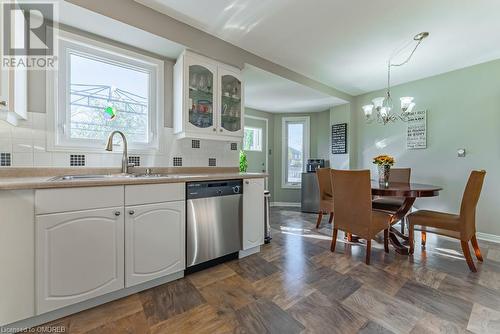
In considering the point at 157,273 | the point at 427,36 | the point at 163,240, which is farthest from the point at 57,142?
the point at 427,36

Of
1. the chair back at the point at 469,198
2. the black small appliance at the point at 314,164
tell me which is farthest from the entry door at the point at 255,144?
the chair back at the point at 469,198

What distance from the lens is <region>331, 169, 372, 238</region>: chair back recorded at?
2062mm

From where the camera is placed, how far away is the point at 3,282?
113 centimetres

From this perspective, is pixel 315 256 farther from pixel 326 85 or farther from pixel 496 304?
pixel 326 85

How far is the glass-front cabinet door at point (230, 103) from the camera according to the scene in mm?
2381

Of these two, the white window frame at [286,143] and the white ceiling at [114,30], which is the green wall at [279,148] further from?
the white ceiling at [114,30]

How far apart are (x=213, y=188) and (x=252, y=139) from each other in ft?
9.84

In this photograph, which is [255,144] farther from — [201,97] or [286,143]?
[201,97]

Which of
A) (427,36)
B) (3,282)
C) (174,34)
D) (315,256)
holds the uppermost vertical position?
(427,36)

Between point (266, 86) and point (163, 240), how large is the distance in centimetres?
267

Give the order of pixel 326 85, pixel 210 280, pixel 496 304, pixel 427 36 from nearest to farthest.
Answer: pixel 496 304 → pixel 210 280 → pixel 427 36 → pixel 326 85

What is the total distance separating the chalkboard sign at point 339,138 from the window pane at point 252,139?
1583 millimetres

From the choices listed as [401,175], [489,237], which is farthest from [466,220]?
[489,237]

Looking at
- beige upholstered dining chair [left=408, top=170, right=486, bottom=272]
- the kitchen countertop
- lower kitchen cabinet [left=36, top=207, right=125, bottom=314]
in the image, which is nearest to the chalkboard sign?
beige upholstered dining chair [left=408, top=170, right=486, bottom=272]
